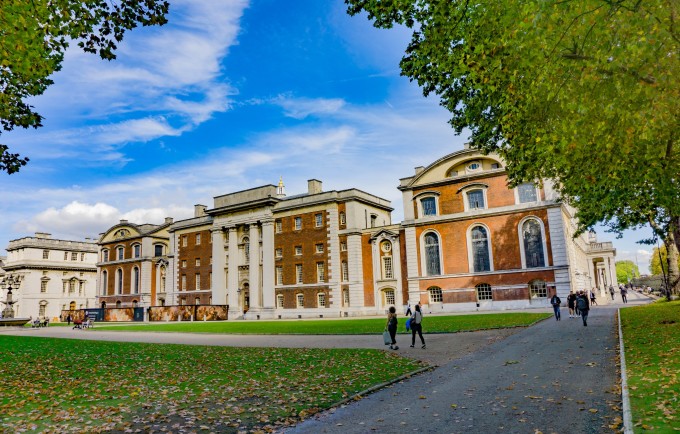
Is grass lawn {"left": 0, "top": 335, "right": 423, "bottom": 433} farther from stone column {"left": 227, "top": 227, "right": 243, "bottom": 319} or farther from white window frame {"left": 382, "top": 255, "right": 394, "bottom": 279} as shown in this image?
stone column {"left": 227, "top": 227, "right": 243, "bottom": 319}

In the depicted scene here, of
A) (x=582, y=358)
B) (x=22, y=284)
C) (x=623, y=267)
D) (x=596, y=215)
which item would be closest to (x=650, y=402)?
(x=582, y=358)

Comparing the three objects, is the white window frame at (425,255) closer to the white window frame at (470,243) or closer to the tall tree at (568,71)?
the white window frame at (470,243)

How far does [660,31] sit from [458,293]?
118ft

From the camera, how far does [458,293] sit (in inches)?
1683

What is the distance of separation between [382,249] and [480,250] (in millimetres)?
10559

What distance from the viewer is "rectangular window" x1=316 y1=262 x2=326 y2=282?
50.7 meters

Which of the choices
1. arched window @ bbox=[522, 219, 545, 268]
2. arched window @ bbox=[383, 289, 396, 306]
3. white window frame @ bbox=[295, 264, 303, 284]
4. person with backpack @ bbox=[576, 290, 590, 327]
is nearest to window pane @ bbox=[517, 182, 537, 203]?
arched window @ bbox=[522, 219, 545, 268]

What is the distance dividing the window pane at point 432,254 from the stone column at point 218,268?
1068 inches

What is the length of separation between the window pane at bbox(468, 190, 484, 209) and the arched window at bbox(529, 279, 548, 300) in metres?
8.37

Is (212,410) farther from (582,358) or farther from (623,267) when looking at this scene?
(623,267)

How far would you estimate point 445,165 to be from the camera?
4459cm

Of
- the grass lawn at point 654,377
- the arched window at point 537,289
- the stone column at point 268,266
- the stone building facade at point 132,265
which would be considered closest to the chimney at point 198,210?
the stone building facade at point 132,265

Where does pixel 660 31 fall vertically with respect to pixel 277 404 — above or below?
above

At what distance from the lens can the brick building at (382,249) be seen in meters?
40.4
